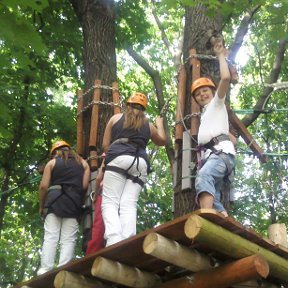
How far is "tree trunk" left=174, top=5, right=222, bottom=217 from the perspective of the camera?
15.5 feet

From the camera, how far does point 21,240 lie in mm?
14281

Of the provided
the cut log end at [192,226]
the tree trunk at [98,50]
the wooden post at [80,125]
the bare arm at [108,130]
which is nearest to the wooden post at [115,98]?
the tree trunk at [98,50]

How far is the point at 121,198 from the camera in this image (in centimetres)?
434

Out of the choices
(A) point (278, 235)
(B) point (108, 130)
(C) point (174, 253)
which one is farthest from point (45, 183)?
(A) point (278, 235)

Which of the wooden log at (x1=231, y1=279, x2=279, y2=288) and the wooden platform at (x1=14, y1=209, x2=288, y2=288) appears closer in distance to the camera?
the wooden platform at (x1=14, y1=209, x2=288, y2=288)

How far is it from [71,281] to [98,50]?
355 centimetres

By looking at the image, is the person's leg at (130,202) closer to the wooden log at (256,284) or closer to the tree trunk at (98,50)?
the wooden log at (256,284)

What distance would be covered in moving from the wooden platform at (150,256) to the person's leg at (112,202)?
443mm

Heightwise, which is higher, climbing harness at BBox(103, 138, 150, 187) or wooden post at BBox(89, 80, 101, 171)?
wooden post at BBox(89, 80, 101, 171)

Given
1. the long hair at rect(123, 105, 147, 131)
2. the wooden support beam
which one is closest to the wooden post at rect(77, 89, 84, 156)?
the long hair at rect(123, 105, 147, 131)

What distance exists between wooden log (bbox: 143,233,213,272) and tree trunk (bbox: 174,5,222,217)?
1.26 m

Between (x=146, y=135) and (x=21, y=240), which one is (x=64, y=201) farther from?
(x=21, y=240)

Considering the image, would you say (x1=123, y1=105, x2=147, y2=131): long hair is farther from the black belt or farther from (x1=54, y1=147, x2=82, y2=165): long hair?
(x1=54, y1=147, x2=82, y2=165): long hair

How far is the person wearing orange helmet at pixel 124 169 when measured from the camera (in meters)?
4.23
